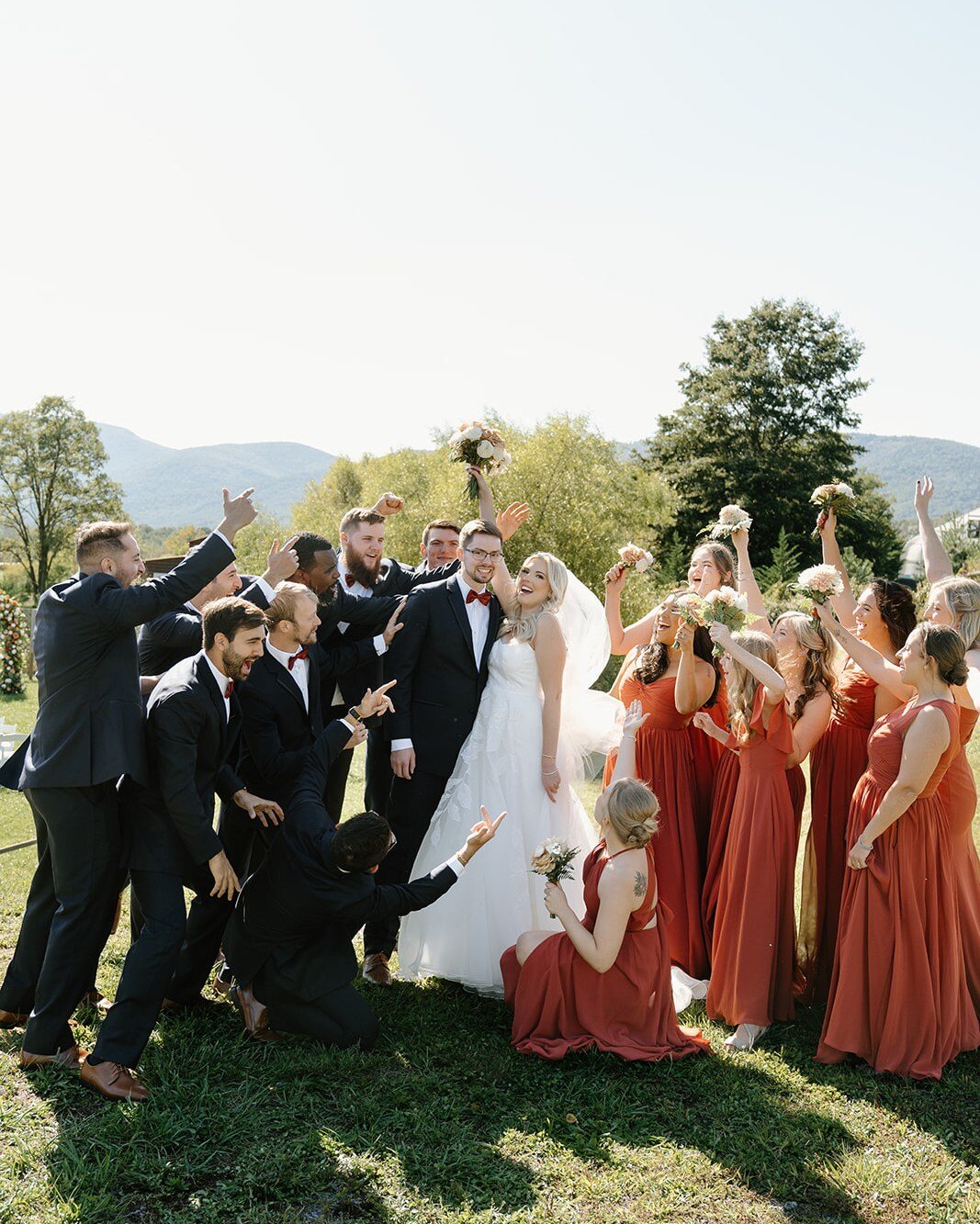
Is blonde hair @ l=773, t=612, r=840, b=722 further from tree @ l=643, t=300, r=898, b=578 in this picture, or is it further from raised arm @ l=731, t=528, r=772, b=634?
tree @ l=643, t=300, r=898, b=578

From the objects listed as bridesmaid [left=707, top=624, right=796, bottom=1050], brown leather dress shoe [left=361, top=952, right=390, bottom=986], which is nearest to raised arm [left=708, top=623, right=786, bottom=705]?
bridesmaid [left=707, top=624, right=796, bottom=1050]

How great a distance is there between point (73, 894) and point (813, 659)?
3972mm

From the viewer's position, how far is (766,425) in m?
48.2

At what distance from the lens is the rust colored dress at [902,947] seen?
16.1ft

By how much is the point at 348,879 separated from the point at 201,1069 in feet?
3.44

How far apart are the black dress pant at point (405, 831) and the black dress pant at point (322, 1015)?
3.67ft

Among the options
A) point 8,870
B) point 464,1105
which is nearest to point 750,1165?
point 464,1105

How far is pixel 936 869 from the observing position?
5.05 meters

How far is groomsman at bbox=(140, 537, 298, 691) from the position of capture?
215 inches

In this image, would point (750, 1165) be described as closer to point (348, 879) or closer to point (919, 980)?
point (919, 980)

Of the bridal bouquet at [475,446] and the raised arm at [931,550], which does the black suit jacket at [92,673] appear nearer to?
the bridal bouquet at [475,446]

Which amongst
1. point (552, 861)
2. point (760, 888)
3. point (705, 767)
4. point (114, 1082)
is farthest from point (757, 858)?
point (114, 1082)

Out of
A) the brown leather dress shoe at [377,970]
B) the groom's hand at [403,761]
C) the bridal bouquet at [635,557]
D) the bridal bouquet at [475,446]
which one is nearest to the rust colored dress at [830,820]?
the bridal bouquet at [635,557]

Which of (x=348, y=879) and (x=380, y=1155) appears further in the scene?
(x=348, y=879)
